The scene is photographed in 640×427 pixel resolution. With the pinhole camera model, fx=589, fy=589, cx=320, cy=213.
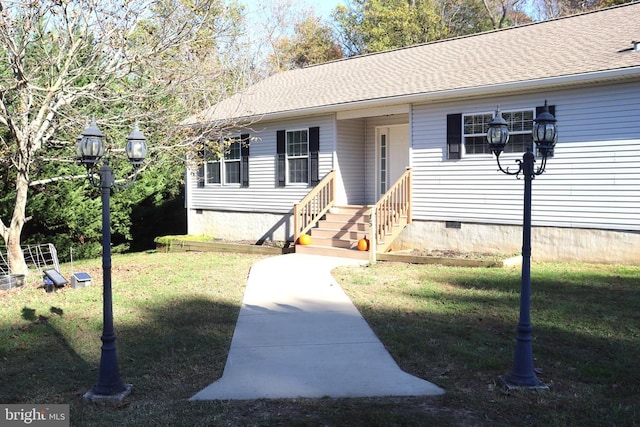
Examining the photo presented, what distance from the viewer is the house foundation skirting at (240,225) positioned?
16.3 meters

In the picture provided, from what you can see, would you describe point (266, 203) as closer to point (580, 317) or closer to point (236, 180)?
point (236, 180)

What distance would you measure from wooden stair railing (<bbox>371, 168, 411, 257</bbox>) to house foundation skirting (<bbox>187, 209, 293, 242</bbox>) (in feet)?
12.0

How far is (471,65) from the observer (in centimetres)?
1362

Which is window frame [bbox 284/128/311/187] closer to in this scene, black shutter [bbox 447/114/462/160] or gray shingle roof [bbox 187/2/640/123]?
gray shingle roof [bbox 187/2/640/123]

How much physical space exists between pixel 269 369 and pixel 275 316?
85.0 inches

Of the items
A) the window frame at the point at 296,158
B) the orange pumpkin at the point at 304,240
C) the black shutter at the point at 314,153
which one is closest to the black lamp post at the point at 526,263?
the orange pumpkin at the point at 304,240

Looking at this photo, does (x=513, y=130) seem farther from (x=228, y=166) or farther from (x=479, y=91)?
(x=228, y=166)

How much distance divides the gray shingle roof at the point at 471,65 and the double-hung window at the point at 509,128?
699 mm

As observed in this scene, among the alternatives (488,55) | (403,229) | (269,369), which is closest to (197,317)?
(269,369)

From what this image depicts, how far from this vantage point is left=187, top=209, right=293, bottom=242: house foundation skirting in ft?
53.5

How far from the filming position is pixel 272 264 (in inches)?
472

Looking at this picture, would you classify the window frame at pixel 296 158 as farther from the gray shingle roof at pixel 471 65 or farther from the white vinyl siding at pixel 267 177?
the gray shingle roof at pixel 471 65

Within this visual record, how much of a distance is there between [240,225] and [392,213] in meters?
5.90

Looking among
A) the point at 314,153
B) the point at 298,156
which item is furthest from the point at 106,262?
the point at 298,156
